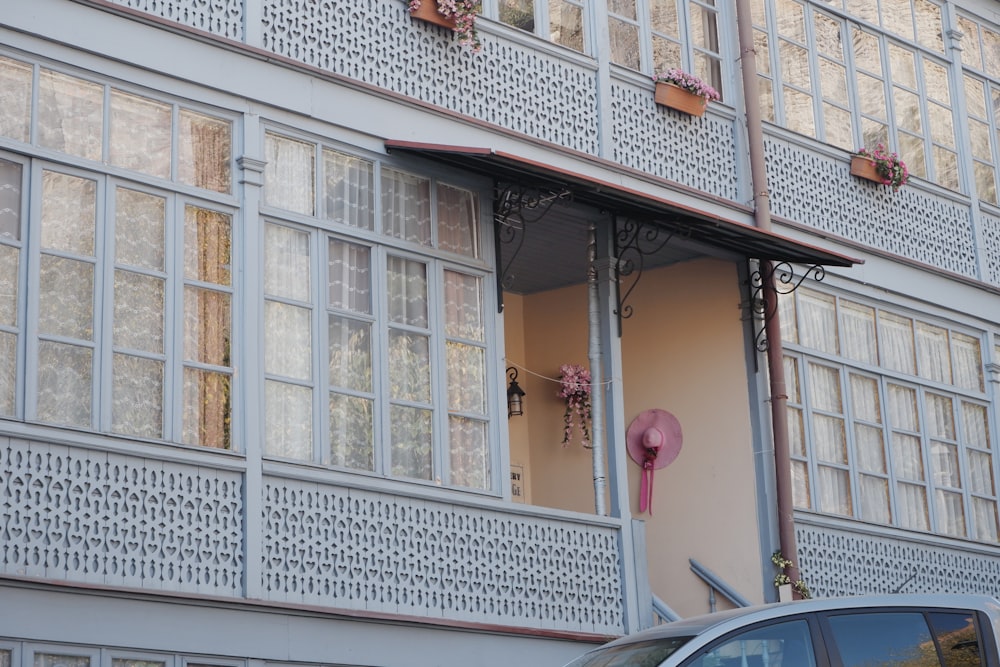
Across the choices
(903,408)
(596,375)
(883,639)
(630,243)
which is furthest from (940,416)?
(883,639)

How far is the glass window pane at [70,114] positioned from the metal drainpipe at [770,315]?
638 centimetres

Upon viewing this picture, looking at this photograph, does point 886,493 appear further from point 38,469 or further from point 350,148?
point 38,469

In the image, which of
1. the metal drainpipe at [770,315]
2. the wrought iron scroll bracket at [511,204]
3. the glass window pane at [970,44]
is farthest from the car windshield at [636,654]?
the glass window pane at [970,44]

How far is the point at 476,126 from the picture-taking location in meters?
12.8

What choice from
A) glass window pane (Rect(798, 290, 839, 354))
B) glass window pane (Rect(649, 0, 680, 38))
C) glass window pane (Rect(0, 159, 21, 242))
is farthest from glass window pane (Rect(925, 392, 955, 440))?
glass window pane (Rect(0, 159, 21, 242))

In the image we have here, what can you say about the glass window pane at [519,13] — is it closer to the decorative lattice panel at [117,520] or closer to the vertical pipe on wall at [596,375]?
the vertical pipe on wall at [596,375]

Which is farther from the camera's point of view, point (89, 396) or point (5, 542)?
point (89, 396)

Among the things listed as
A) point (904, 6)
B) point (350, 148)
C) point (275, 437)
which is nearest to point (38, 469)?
point (275, 437)

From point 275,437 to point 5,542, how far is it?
7.11 feet

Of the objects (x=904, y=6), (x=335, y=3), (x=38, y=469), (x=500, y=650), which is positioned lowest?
(x=500, y=650)

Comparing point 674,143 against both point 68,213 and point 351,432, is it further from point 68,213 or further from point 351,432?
point 68,213

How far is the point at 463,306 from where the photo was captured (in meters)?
12.6

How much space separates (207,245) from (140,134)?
832 millimetres

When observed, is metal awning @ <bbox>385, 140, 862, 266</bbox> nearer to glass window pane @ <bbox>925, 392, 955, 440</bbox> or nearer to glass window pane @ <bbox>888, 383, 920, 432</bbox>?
glass window pane @ <bbox>888, 383, 920, 432</bbox>
